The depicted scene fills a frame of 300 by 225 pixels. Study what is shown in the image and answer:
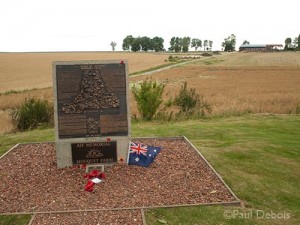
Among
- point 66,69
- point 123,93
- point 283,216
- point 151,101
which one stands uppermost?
point 66,69

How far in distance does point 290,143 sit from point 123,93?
18.3 feet

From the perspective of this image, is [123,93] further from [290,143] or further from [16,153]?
[290,143]

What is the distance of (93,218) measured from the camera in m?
5.83

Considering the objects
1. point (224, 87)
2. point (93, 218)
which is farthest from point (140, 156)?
point (224, 87)

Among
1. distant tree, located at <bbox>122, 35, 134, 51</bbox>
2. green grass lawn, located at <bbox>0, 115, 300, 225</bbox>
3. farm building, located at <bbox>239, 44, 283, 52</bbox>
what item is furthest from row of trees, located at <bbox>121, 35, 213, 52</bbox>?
green grass lawn, located at <bbox>0, 115, 300, 225</bbox>

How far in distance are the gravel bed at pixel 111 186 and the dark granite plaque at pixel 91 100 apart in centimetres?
100

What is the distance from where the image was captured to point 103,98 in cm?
812

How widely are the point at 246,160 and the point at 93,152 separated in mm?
3978

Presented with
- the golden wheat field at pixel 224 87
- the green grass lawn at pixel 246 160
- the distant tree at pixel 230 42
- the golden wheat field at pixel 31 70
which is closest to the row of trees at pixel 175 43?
the distant tree at pixel 230 42

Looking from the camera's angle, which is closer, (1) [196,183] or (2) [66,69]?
(1) [196,183]

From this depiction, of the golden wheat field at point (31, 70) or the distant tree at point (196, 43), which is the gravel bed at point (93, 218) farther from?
the distant tree at point (196, 43)

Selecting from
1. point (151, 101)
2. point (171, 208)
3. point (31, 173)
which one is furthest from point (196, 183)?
point (151, 101)

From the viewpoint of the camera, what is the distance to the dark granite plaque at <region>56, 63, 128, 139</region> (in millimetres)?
8000

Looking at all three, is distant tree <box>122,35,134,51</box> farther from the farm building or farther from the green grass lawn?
the green grass lawn
